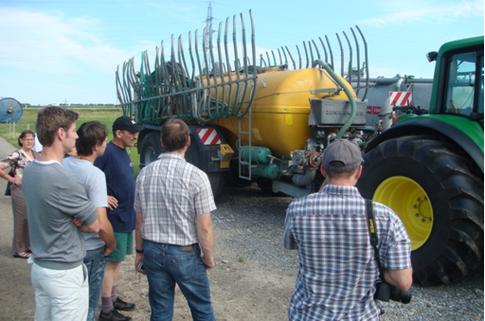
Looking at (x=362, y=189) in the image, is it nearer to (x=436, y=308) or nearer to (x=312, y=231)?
(x=436, y=308)

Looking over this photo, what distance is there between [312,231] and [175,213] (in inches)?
41.7

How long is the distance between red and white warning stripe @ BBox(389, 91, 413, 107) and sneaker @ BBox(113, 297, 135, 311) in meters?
7.95

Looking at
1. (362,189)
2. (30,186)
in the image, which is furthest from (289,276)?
(30,186)

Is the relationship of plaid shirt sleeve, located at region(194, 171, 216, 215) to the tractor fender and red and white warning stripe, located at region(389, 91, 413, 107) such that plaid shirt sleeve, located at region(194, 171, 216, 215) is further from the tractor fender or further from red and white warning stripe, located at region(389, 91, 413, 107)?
red and white warning stripe, located at region(389, 91, 413, 107)

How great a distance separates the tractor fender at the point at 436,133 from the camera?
3957mm

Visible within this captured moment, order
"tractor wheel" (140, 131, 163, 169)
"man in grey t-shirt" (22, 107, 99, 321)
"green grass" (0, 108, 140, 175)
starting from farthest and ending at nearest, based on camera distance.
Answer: "green grass" (0, 108, 140, 175) → "tractor wheel" (140, 131, 163, 169) → "man in grey t-shirt" (22, 107, 99, 321)

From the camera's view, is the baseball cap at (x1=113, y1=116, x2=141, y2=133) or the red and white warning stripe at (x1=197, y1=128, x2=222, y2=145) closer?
the baseball cap at (x1=113, y1=116, x2=141, y2=133)

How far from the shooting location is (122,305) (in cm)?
389

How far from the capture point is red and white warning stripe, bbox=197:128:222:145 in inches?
296

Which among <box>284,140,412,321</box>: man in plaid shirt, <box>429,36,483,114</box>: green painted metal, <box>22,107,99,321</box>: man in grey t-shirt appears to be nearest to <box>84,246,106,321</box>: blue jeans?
<box>22,107,99,321</box>: man in grey t-shirt

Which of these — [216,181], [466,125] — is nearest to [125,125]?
[466,125]

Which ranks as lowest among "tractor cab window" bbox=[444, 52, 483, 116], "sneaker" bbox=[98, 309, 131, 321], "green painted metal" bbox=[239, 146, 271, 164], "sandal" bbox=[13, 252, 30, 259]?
"sneaker" bbox=[98, 309, 131, 321]

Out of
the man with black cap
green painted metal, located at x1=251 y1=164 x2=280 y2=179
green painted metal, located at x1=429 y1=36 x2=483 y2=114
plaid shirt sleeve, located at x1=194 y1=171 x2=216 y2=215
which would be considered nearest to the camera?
plaid shirt sleeve, located at x1=194 y1=171 x2=216 y2=215

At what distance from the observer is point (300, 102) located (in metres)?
6.68
